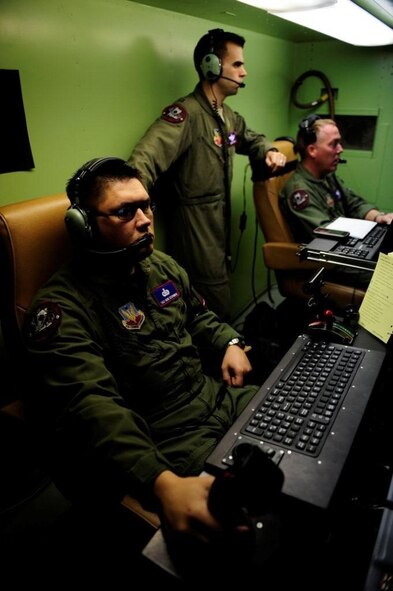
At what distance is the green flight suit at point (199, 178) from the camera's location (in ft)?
6.00

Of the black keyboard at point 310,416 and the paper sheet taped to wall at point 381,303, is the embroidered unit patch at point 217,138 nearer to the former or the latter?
the paper sheet taped to wall at point 381,303

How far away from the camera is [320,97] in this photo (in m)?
3.17

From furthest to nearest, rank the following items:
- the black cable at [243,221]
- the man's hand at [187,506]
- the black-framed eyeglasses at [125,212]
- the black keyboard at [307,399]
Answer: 1. the black cable at [243,221]
2. the black-framed eyeglasses at [125,212]
3. the black keyboard at [307,399]
4. the man's hand at [187,506]

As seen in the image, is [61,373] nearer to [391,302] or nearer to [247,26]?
[391,302]

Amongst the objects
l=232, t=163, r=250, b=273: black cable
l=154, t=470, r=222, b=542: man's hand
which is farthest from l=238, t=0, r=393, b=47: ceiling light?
l=154, t=470, r=222, b=542: man's hand

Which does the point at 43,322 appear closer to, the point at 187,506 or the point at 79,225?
the point at 79,225

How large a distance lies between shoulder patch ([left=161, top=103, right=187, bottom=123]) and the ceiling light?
1.73 feet

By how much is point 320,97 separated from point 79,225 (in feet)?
9.36

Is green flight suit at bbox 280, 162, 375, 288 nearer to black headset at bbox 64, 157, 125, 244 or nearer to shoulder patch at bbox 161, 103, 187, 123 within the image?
shoulder patch at bbox 161, 103, 187, 123

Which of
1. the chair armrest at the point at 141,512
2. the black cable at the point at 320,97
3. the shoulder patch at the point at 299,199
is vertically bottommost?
the chair armrest at the point at 141,512

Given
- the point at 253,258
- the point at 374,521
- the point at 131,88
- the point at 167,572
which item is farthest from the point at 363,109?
the point at 167,572

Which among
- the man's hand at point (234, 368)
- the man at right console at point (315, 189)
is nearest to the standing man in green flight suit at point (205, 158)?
the man at right console at point (315, 189)

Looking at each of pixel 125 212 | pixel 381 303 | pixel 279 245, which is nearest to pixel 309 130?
pixel 279 245

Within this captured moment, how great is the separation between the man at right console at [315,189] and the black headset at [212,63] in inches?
27.2
